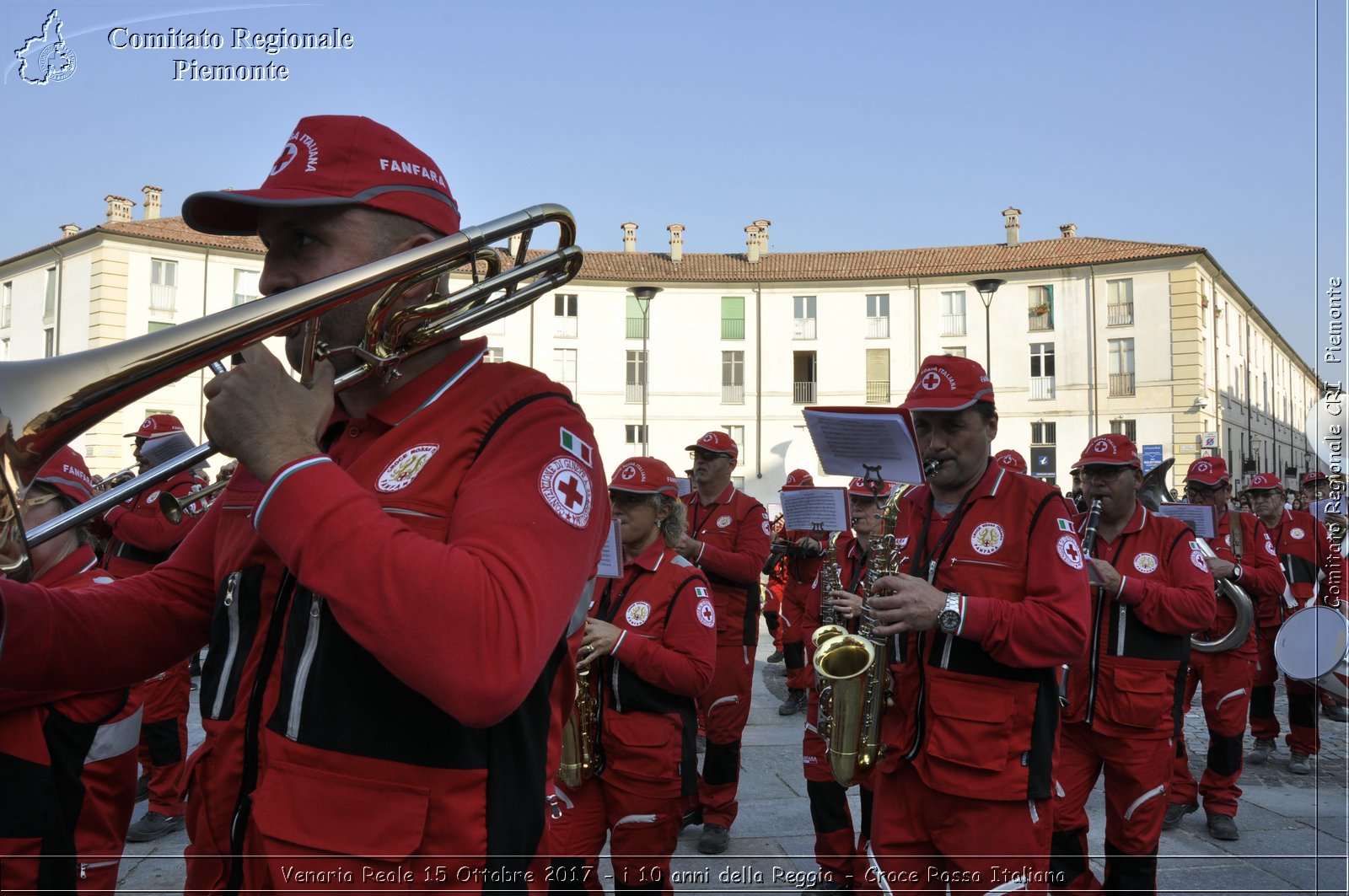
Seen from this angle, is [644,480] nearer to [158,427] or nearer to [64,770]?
[64,770]

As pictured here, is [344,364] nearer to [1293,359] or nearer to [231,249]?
[231,249]

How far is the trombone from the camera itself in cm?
137

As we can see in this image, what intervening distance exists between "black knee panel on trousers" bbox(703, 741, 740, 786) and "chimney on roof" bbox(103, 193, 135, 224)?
35.3 m

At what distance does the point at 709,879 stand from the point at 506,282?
14.9ft

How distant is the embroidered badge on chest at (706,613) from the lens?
462 cm

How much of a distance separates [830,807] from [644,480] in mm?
2063

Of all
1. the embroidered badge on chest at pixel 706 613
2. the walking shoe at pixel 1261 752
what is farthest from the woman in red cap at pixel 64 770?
the walking shoe at pixel 1261 752

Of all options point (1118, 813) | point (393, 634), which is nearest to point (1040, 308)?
point (1118, 813)

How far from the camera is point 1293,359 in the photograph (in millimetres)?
42594

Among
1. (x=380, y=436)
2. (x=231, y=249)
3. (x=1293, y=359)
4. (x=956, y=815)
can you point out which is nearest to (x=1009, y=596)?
(x=956, y=815)

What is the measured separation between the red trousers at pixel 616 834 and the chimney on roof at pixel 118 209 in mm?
36728

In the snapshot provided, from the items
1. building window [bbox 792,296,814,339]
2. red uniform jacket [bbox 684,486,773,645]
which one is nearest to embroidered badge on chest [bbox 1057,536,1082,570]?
red uniform jacket [bbox 684,486,773,645]

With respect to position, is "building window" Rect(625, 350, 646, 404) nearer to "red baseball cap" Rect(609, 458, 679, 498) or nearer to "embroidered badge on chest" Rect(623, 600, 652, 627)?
"red baseball cap" Rect(609, 458, 679, 498)

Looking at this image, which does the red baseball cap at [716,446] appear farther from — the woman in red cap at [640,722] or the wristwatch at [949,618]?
the wristwatch at [949,618]
